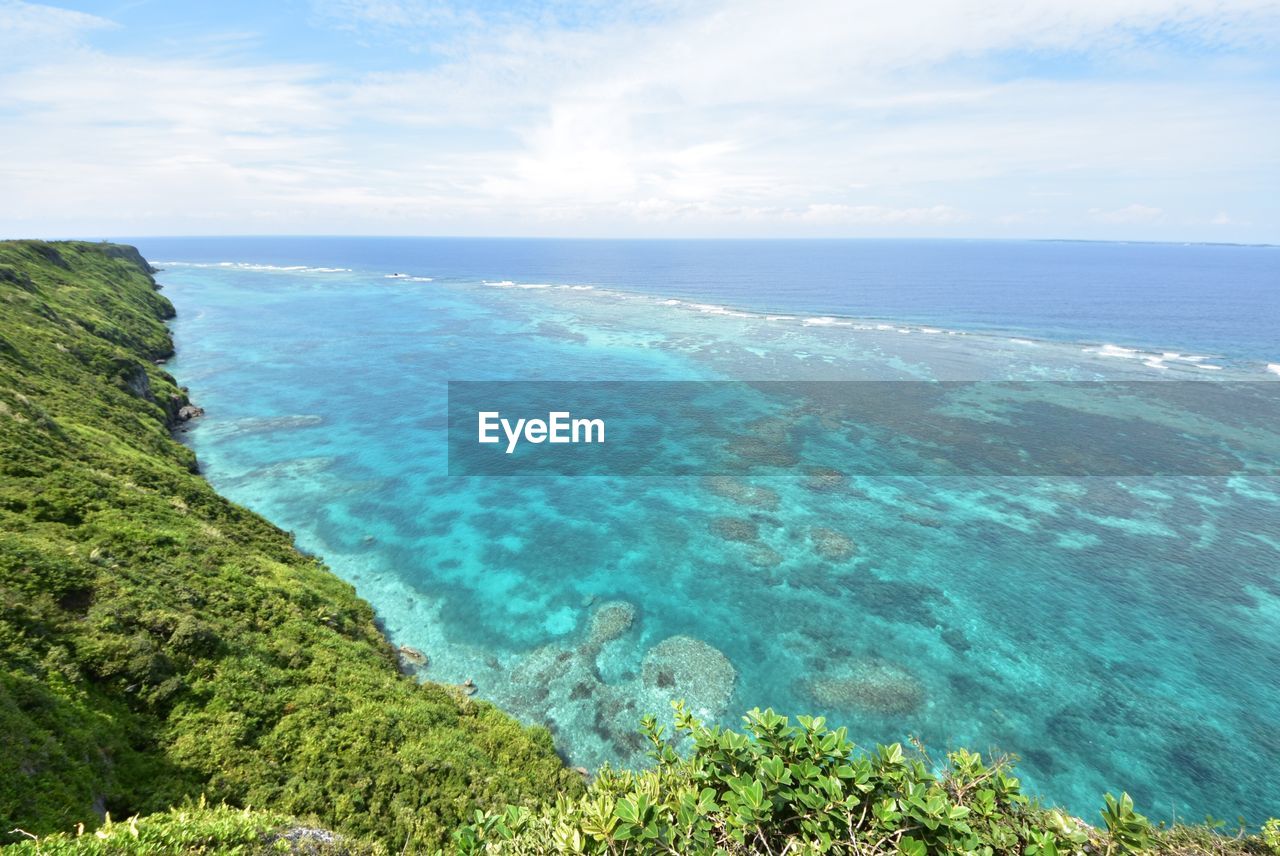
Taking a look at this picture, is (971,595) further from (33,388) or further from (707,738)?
(33,388)

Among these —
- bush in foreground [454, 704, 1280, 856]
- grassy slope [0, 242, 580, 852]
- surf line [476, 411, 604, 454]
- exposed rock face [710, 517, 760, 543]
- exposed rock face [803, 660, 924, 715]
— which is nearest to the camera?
bush in foreground [454, 704, 1280, 856]

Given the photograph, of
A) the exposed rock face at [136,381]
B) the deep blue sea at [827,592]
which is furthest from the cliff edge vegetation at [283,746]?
the exposed rock face at [136,381]

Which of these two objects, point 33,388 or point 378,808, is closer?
point 378,808

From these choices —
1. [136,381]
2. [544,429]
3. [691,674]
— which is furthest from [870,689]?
[136,381]

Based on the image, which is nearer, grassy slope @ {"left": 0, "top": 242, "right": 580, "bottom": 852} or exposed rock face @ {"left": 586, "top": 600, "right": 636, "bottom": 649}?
grassy slope @ {"left": 0, "top": 242, "right": 580, "bottom": 852}

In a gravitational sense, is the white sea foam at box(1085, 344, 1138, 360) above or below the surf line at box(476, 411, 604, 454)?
above

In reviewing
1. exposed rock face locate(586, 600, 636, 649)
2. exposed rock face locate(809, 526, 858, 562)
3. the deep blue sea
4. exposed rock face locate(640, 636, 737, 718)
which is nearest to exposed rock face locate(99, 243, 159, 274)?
the deep blue sea

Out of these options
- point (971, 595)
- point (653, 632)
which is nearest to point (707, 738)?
point (653, 632)

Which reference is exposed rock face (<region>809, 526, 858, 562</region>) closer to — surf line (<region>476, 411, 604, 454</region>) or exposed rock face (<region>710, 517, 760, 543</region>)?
exposed rock face (<region>710, 517, 760, 543</region>)
